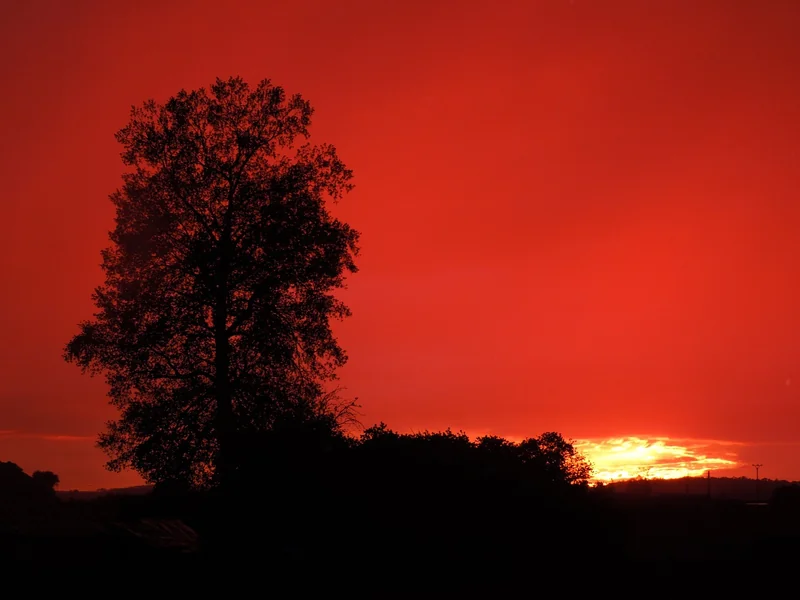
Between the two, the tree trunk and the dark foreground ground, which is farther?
the tree trunk

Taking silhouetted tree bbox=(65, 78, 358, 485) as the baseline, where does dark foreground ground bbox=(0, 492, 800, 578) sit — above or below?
below

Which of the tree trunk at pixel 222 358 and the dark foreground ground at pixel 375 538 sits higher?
the tree trunk at pixel 222 358

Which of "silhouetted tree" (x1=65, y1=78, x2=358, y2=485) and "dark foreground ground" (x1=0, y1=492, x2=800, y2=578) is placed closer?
"dark foreground ground" (x1=0, y1=492, x2=800, y2=578)

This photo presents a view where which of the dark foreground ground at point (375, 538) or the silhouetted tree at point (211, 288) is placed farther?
the silhouetted tree at point (211, 288)

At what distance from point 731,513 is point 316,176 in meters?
24.2

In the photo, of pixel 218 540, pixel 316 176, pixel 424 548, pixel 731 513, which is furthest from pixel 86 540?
pixel 731 513

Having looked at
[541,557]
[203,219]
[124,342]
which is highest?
[203,219]

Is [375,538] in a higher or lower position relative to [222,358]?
lower

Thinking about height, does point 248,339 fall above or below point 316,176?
below

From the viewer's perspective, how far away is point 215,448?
31.8 m

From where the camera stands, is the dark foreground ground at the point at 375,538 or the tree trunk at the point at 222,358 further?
the tree trunk at the point at 222,358

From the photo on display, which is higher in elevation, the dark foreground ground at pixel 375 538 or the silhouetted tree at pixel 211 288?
the silhouetted tree at pixel 211 288

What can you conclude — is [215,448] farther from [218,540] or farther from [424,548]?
[424,548]

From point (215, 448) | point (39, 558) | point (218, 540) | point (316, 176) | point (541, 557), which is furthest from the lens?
point (316, 176)
